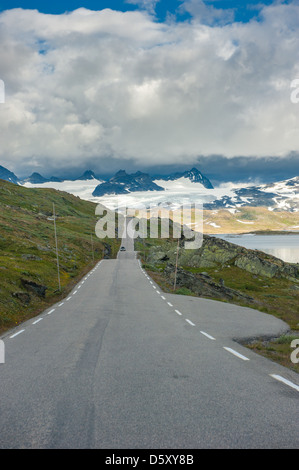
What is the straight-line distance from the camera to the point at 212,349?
34.2 ft

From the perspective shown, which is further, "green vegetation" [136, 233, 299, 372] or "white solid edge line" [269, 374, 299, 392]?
"green vegetation" [136, 233, 299, 372]

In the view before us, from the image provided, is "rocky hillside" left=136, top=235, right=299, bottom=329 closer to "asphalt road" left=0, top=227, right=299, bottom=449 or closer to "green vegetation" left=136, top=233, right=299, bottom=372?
"green vegetation" left=136, top=233, right=299, bottom=372

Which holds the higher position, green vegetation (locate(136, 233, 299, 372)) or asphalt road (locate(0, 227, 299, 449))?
asphalt road (locate(0, 227, 299, 449))

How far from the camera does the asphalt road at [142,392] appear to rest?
16.0 ft

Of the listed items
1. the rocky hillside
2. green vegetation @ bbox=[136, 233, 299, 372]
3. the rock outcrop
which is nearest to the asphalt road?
green vegetation @ bbox=[136, 233, 299, 372]

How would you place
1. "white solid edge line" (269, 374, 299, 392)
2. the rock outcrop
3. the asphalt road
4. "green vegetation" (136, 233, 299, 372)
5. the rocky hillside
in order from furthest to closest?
1. the rock outcrop
2. the rocky hillside
3. "green vegetation" (136, 233, 299, 372)
4. "white solid edge line" (269, 374, 299, 392)
5. the asphalt road

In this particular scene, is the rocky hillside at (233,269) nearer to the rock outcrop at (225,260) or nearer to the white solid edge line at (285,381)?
the rock outcrop at (225,260)

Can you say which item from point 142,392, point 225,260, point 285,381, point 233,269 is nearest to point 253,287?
point 233,269

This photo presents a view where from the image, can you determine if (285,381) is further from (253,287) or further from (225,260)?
(225,260)

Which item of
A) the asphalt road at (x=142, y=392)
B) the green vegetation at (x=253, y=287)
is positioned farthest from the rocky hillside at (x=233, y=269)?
the asphalt road at (x=142, y=392)

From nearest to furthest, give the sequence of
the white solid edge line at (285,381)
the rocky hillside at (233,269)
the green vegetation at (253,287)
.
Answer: the white solid edge line at (285,381) < the green vegetation at (253,287) < the rocky hillside at (233,269)

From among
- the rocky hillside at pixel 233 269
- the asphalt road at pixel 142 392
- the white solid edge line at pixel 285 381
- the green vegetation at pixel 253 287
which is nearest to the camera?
the asphalt road at pixel 142 392

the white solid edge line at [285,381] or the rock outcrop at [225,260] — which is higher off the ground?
the white solid edge line at [285,381]

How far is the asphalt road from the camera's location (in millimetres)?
4875
